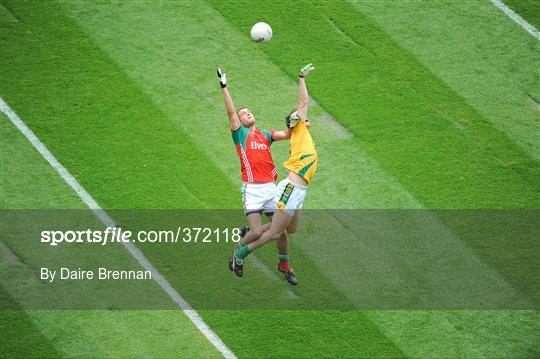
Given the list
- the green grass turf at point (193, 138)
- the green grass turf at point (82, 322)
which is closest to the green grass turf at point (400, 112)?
the green grass turf at point (193, 138)

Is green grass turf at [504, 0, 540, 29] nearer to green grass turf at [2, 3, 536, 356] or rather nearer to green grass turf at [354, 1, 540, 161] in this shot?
green grass turf at [354, 1, 540, 161]

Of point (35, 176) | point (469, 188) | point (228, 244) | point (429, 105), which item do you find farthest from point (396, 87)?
point (35, 176)

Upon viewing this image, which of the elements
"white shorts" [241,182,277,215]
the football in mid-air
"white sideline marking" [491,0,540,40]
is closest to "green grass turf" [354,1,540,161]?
"white sideline marking" [491,0,540,40]

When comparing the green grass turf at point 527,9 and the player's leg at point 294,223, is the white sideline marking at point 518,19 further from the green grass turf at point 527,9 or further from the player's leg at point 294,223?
the player's leg at point 294,223

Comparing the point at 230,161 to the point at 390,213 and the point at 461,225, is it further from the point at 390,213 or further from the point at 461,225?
the point at 461,225

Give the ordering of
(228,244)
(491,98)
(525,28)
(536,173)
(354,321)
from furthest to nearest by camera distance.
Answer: (525,28) < (491,98) < (536,173) < (228,244) < (354,321)

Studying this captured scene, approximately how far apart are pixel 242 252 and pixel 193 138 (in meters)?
3.36

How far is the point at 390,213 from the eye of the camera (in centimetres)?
1552

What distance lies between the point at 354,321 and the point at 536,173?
472cm

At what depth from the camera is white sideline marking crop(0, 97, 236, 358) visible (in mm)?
13548

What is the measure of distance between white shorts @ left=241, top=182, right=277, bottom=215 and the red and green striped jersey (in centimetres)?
8

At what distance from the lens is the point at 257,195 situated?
13.8 m

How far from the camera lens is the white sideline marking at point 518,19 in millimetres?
18734

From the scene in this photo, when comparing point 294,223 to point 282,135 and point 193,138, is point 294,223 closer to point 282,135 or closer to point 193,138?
point 282,135
